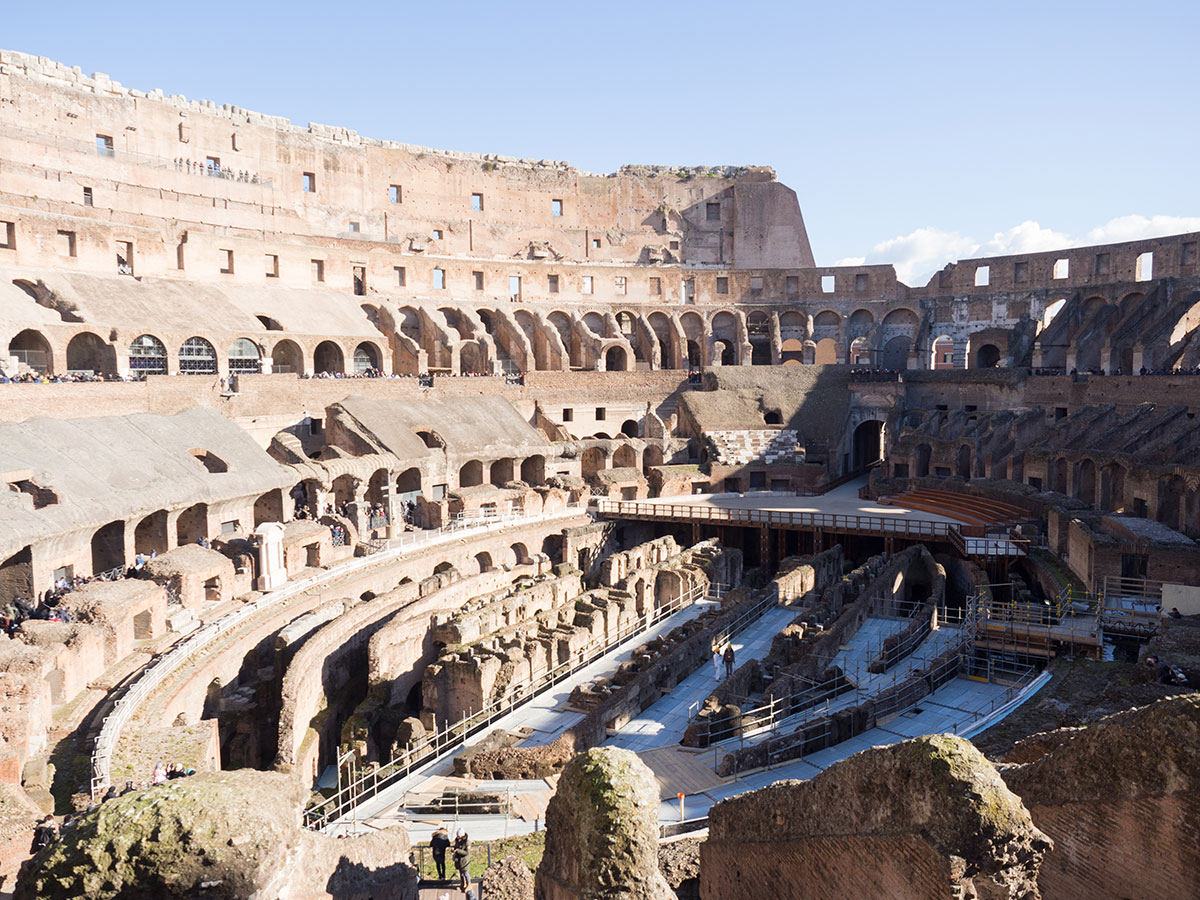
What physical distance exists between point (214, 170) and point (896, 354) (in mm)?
36056

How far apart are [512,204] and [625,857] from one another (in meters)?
47.7

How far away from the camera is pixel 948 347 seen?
59.2 metres

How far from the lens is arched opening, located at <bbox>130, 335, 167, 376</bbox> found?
29.4m

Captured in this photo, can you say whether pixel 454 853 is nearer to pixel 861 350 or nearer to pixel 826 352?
pixel 861 350

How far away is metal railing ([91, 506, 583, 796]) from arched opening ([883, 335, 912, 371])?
2798 cm

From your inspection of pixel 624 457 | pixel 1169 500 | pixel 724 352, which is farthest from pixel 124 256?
pixel 1169 500

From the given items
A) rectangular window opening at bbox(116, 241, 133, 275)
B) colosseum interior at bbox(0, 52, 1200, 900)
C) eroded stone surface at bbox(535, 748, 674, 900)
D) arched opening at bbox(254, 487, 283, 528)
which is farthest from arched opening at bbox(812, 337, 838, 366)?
eroded stone surface at bbox(535, 748, 674, 900)

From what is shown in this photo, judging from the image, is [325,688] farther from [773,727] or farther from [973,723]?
[973,723]

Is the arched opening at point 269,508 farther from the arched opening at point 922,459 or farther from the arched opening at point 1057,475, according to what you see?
the arched opening at point 1057,475

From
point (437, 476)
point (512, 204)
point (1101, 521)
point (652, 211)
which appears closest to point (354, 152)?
point (512, 204)

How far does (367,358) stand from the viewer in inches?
1516

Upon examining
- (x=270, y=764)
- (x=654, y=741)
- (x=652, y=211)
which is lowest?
(x=270, y=764)

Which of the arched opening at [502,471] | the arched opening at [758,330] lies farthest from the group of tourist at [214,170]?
the arched opening at [758,330]

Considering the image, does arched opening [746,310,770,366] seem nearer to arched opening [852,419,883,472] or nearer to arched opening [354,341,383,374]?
arched opening [852,419,883,472]
